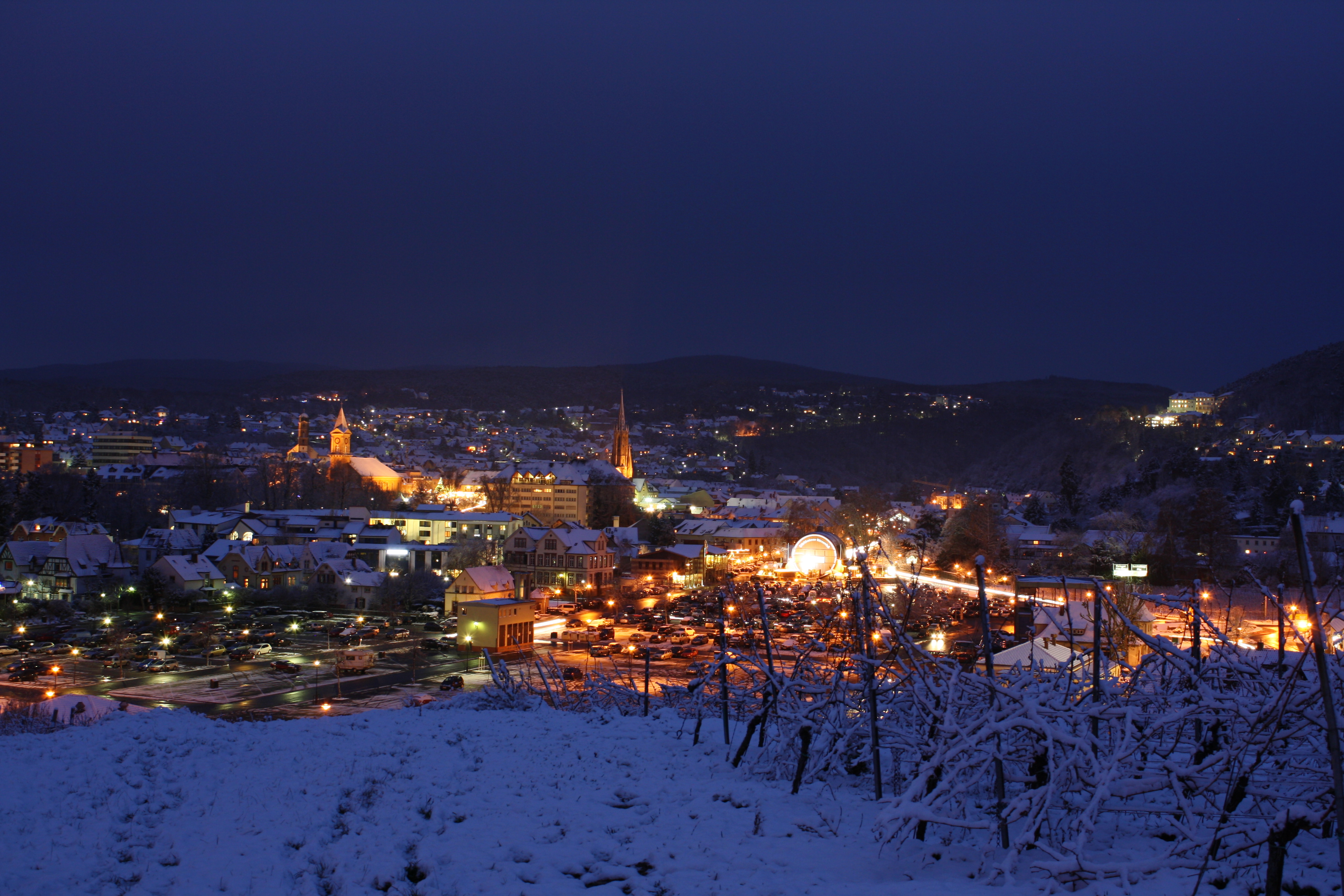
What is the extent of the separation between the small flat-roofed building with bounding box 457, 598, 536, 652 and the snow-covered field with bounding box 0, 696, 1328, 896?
57.1ft

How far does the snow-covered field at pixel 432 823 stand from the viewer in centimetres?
525

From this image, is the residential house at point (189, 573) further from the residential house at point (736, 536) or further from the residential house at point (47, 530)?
the residential house at point (736, 536)

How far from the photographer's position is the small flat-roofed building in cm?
2616

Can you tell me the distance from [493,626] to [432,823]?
2051 centimetres

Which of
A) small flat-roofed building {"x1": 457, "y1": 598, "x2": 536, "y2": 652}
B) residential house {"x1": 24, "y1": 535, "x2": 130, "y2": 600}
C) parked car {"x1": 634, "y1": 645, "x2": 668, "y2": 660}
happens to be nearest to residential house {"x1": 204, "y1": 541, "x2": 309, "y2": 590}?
residential house {"x1": 24, "y1": 535, "x2": 130, "y2": 600}

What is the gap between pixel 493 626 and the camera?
86.3 feet

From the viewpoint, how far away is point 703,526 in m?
56.4

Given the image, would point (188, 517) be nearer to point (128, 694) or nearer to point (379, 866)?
point (128, 694)

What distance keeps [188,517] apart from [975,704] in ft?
165

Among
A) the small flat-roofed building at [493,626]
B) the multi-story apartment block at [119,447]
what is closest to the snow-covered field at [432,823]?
the small flat-roofed building at [493,626]

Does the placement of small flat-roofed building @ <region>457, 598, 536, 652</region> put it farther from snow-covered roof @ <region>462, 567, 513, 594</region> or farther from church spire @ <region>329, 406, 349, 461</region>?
church spire @ <region>329, 406, 349, 461</region>

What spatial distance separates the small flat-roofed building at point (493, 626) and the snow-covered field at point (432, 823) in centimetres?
1741

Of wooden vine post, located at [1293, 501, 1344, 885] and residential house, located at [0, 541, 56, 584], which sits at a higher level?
wooden vine post, located at [1293, 501, 1344, 885]

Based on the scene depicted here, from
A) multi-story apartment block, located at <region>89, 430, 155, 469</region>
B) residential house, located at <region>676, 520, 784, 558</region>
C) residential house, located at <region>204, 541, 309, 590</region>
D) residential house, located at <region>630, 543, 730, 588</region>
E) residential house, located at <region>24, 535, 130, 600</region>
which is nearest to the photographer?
residential house, located at <region>24, 535, 130, 600</region>
